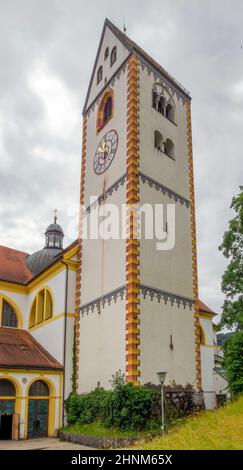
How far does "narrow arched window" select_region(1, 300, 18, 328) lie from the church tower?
21.7 ft

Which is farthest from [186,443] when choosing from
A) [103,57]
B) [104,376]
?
[103,57]

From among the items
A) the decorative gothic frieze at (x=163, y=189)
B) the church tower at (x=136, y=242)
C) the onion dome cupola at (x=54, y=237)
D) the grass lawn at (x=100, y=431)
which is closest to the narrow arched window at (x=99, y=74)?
the church tower at (x=136, y=242)

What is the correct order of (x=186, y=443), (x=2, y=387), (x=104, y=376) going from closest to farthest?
(x=186, y=443) < (x=104, y=376) < (x=2, y=387)

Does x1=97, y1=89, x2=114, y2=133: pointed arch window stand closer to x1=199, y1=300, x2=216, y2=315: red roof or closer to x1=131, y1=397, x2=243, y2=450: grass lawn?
x1=199, y1=300, x2=216, y2=315: red roof

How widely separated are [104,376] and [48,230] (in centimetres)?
1979

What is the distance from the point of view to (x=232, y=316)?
23062 mm

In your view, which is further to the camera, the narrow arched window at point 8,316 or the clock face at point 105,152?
the narrow arched window at point 8,316

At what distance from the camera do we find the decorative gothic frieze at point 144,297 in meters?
19.7

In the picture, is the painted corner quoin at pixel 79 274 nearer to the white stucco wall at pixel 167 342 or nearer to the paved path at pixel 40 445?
the paved path at pixel 40 445

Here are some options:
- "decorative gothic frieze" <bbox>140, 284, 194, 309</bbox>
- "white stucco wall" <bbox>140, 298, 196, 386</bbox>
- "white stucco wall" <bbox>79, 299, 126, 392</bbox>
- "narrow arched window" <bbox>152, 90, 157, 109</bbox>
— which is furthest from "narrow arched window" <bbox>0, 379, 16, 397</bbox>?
"narrow arched window" <bbox>152, 90, 157, 109</bbox>

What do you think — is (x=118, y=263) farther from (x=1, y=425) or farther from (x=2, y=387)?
(x=1, y=425)

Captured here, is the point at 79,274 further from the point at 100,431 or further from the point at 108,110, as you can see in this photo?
the point at 108,110

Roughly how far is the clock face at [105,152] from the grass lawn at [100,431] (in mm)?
12278

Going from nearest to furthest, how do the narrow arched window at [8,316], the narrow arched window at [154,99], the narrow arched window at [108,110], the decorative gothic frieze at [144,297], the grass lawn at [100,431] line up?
the grass lawn at [100,431], the decorative gothic frieze at [144,297], the narrow arched window at [154,99], the narrow arched window at [108,110], the narrow arched window at [8,316]
